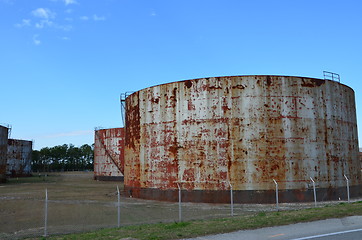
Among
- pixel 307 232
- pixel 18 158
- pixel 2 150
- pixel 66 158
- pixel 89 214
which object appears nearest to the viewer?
pixel 307 232

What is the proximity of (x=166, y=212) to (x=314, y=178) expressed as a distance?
30.6 feet

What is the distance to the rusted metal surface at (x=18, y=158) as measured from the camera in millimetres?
59906

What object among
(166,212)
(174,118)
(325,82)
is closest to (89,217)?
(166,212)

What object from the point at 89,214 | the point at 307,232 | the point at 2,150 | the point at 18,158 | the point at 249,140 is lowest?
the point at 89,214

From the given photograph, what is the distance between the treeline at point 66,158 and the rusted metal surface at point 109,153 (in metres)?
94.2

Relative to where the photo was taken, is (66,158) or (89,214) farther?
(66,158)

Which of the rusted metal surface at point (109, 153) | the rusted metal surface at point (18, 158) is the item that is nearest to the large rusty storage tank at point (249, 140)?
the rusted metal surface at point (109, 153)

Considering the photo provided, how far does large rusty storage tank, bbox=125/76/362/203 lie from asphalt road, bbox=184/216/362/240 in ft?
27.0

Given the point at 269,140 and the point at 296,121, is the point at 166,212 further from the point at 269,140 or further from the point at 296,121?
the point at 296,121

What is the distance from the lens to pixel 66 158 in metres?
156

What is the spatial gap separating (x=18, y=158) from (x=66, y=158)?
320ft

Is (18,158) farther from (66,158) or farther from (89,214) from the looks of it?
(66,158)

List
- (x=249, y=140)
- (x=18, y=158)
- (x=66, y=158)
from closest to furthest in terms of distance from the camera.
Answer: (x=249, y=140)
(x=18, y=158)
(x=66, y=158)

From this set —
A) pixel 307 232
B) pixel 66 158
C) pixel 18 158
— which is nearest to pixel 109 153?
pixel 18 158
